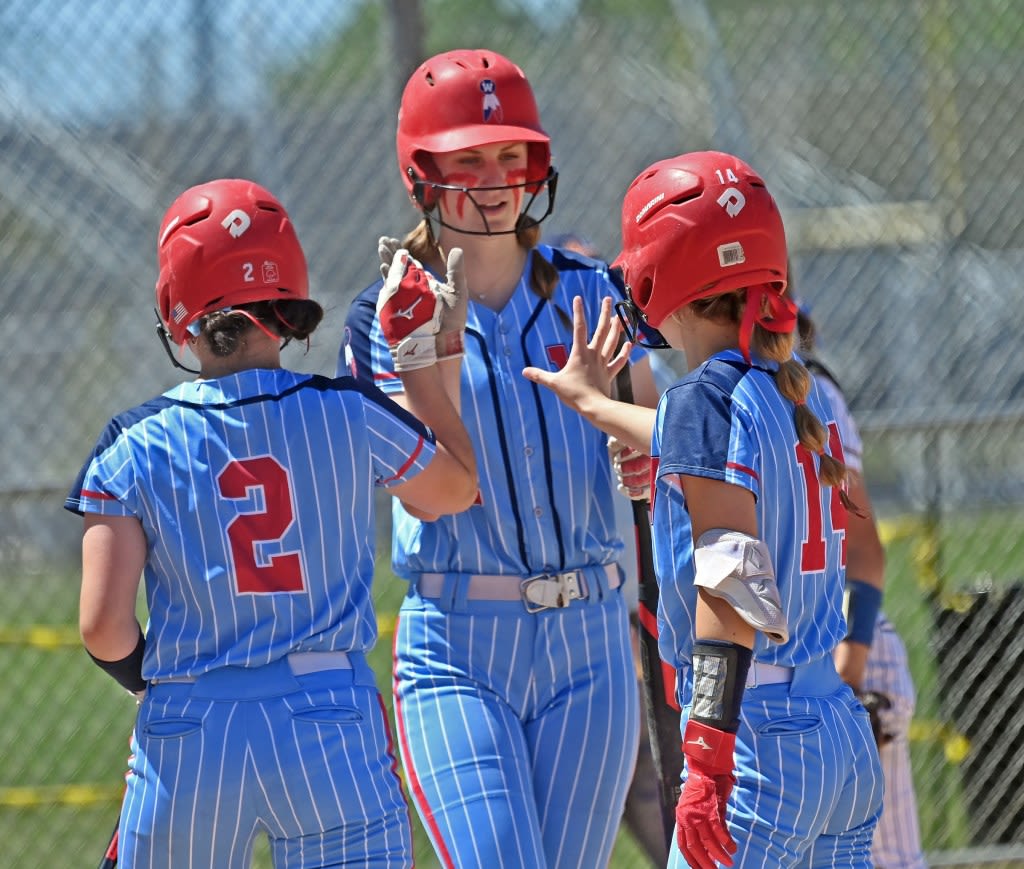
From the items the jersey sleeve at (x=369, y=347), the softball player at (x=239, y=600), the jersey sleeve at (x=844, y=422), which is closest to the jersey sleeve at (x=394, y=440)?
the softball player at (x=239, y=600)

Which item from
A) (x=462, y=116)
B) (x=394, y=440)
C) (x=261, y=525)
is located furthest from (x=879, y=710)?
(x=261, y=525)

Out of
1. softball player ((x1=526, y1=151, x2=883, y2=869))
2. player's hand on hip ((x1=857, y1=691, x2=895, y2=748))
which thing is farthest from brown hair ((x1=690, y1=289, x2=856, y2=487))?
player's hand on hip ((x1=857, y1=691, x2=895, y2=748))

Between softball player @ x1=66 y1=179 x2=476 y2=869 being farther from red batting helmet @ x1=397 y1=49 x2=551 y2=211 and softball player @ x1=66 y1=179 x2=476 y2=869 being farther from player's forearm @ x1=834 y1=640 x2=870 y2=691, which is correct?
player's forearm @ x1=834 y1=640 x2=870 y2=691

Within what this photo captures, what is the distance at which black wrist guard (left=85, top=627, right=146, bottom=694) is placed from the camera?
2930 mm

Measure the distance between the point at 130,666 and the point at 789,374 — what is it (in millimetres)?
1398

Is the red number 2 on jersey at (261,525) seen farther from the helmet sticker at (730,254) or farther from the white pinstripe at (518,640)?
the helmet sticker at (730,254)

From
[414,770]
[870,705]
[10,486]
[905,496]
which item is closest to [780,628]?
[414,770]

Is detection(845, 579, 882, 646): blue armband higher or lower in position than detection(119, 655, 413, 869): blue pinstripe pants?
higher

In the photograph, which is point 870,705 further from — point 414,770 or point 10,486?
point 10,486

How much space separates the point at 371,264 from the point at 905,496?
9.08 ft

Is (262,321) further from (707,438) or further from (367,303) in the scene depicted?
(707,438)

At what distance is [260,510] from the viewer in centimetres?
280

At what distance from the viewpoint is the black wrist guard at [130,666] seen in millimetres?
2930

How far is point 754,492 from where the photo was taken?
8.46 feet
